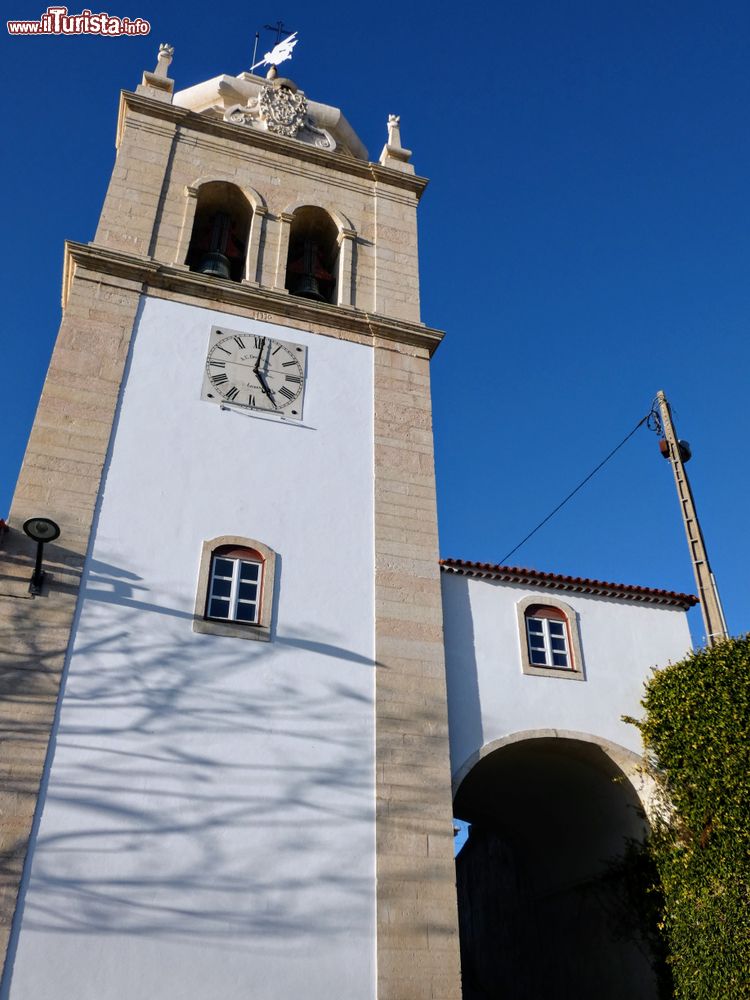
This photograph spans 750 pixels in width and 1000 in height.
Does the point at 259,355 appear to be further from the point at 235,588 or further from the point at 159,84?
the point at 159,84

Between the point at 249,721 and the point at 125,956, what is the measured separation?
102 inches

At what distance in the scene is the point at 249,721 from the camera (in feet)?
32.5

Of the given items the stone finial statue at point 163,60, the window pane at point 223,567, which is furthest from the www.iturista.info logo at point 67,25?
the window pane at point 223,567

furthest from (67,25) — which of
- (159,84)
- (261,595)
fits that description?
(261,595)

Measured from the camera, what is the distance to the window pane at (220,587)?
35.2 ft

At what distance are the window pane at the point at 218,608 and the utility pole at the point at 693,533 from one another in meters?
6.39

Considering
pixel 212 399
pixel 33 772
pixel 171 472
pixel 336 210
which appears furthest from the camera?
pixel 336 210

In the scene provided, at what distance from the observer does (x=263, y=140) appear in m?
16.0

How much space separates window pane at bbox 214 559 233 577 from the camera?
10.9 m

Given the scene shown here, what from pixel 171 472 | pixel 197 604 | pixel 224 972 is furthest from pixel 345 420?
pixel 224 972

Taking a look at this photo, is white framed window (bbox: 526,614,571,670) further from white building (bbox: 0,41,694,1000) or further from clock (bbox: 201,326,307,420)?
clock (bbox: 201,326,307,420)

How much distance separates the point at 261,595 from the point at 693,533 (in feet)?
21.2

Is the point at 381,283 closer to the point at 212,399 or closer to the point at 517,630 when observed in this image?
the point at 212,399

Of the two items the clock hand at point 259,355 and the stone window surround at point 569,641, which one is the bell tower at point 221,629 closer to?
the clock hand at point 259,355
